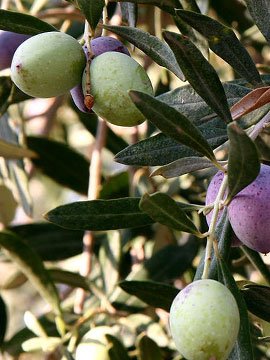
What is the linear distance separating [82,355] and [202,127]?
45 centimetres

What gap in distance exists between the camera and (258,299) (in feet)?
2.92

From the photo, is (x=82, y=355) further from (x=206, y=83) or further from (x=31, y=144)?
(x=31, y=144)

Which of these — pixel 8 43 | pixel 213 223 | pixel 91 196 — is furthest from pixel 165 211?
pixel 91 196

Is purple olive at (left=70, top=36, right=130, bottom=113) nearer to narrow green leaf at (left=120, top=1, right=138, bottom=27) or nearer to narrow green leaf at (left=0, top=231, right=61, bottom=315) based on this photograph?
narrow green leaf at (left=120, top=1, right=138, bottom=27)

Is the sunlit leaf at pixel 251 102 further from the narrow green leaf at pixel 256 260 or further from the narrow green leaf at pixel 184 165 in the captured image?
the narrow green leaf at pixel 256 260

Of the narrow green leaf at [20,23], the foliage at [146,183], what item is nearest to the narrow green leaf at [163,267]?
the foliage at [146,183]

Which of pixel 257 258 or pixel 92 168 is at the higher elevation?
pixel 257 258

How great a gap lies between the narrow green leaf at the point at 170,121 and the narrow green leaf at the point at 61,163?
992 mm

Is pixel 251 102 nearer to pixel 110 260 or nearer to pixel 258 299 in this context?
pixel 258 299

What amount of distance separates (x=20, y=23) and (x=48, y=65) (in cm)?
17

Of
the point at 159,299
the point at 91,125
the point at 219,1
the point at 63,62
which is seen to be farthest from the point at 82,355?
the point at 219,1

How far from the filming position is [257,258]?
1.11 m

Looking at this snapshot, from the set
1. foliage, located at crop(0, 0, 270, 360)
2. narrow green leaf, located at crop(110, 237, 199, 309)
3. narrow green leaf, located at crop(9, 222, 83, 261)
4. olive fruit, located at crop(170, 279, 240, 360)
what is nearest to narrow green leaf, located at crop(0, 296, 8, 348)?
foliage, located at crop(0, 0, 270, 360)

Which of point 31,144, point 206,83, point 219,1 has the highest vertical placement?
point 206,83
